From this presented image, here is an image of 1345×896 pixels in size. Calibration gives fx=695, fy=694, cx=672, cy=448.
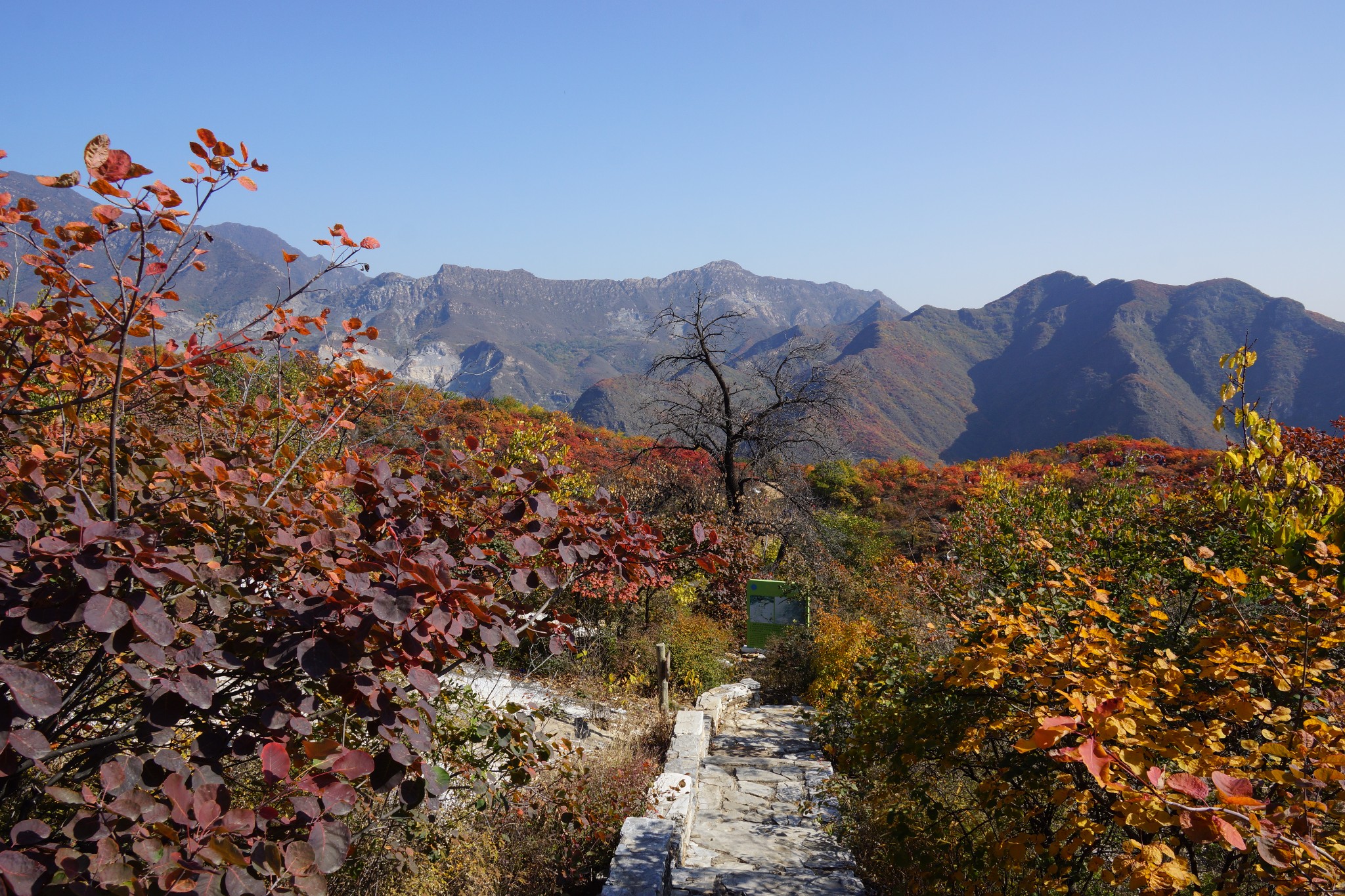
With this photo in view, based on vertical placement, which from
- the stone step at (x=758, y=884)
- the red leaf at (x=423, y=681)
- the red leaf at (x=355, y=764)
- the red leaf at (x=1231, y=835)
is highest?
the red leaf at (x=423, y=681)

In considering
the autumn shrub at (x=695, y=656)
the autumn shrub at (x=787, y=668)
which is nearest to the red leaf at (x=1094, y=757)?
the autumn shrub at (x=695, y=656)

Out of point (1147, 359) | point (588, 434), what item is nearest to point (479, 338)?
point (1147, 359)

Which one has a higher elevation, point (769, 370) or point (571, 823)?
point (769, 370)

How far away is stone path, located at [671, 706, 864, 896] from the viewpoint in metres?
3.58

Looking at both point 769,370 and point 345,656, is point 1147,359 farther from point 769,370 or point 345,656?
point 345,656

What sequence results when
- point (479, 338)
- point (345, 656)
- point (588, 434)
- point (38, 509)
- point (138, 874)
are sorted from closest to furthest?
1. point (138, 874)
2. point (345, 656)
3. point (38, 509)
4. point (588, 434)
5. point (479, 338)

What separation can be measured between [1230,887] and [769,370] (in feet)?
38.1

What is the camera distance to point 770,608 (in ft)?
29.6

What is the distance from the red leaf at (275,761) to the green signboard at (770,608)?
7.91m

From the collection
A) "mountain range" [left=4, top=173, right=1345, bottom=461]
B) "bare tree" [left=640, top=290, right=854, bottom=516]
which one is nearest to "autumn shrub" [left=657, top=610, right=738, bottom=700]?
"bare tree" [left=640, top=290, right=854, bottom=516]

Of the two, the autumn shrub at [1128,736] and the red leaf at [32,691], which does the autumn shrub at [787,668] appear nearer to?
the autumn shrub at [1128,736]

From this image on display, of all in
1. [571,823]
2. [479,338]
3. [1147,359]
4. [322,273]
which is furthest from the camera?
[479,338]

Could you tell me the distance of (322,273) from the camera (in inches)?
88.2

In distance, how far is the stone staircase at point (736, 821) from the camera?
3.51 metres
